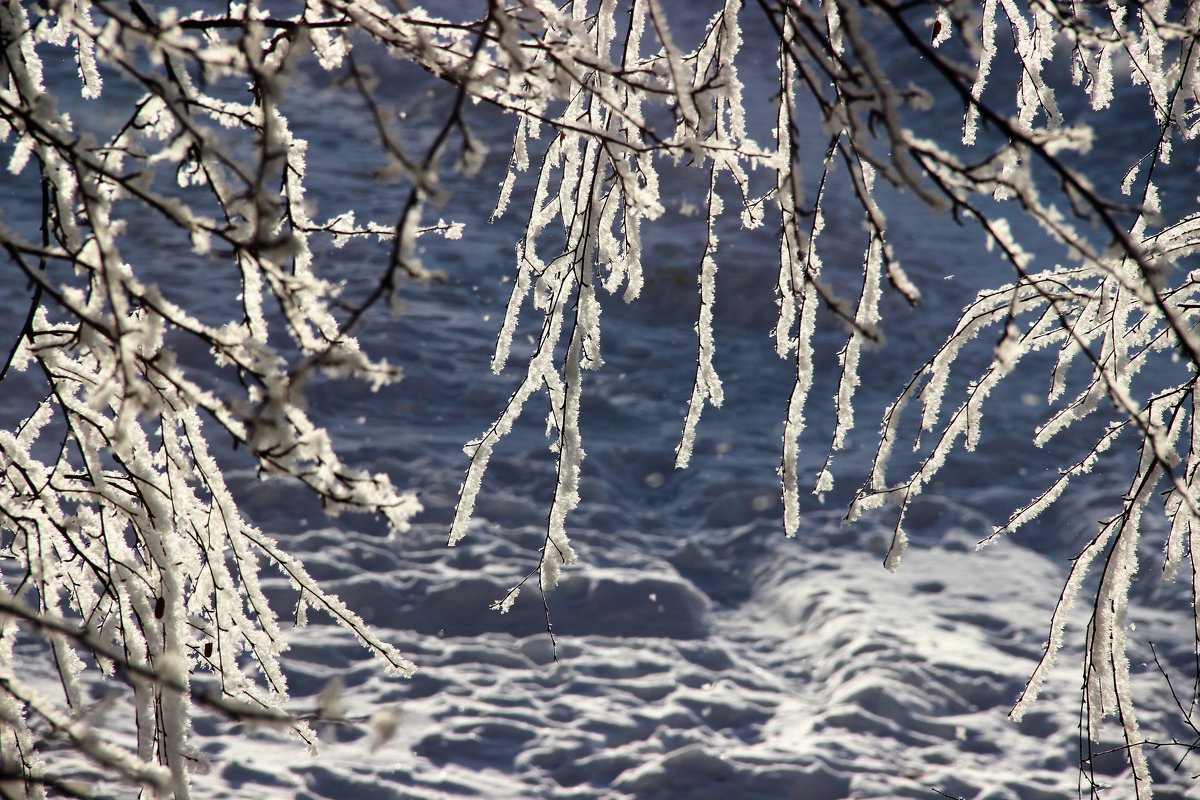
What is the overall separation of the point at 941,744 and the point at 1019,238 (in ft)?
28.9

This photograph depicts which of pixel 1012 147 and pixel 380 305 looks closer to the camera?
pixel 1012 147

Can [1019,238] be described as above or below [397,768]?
above

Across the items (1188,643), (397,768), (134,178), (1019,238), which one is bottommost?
(397,768)

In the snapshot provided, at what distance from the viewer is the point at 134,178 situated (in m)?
1.44

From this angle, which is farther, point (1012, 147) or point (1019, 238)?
point (1019, 238)

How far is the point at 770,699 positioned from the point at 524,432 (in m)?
3.53

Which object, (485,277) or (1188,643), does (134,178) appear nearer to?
(1188,643)

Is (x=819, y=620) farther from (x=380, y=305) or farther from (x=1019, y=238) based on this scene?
(x=1019, y=238)

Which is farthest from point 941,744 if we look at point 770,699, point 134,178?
point 134,178

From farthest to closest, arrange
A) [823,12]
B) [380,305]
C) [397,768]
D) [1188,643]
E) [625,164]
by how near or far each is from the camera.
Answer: [380,305] < [1188,643] < [397,768] < [823,12] < [625,164]

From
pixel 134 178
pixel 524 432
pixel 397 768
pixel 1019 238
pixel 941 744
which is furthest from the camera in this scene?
pixel 1019 238

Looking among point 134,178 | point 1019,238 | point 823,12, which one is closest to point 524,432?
point 823,12

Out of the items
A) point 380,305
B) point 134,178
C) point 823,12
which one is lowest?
point 134,178

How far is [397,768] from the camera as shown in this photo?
4.33 m
